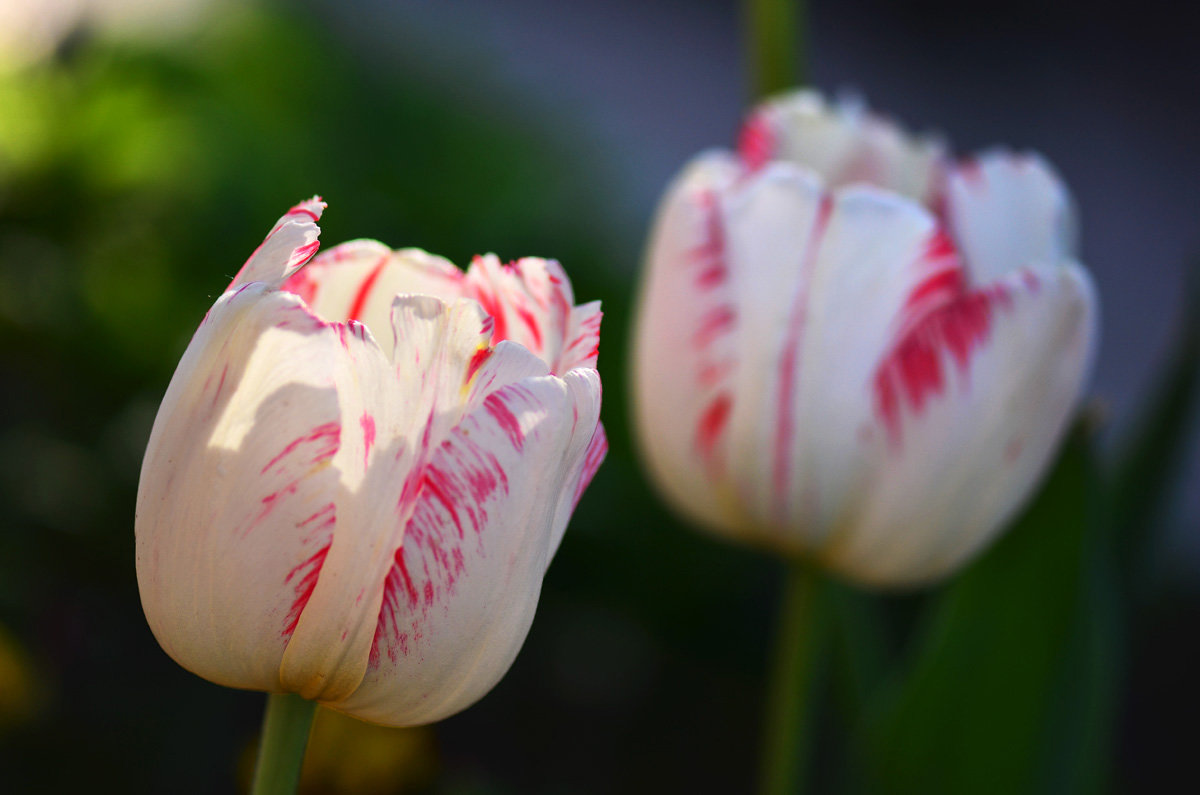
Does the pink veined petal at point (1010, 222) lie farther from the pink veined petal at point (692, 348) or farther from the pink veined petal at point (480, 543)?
the pink veined petal at point (480, 543)

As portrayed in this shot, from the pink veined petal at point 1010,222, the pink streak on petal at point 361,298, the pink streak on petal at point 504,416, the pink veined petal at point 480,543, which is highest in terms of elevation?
the pink veined petal at point 1010,222

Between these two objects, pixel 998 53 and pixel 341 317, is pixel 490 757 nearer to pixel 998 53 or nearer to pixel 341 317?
pixel 341 317

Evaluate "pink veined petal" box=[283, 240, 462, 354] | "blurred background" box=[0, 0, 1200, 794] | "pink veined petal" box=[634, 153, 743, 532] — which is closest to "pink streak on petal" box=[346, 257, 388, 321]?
"pink veined petal" box=[283, 240, 462, 354]

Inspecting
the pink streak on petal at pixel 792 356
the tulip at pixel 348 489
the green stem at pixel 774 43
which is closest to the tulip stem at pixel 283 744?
the tulip at pixel 348 489

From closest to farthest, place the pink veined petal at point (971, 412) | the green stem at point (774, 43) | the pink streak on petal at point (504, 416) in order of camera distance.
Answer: the pink streak on petal at point (504, 416), the pink veined petal at point (971, 412), the green stem at point (774, 43)

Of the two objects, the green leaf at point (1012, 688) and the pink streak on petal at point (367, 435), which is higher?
the pink streak on petal at point (367, 435)

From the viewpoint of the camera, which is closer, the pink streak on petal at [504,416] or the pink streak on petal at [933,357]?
the pink streak on petal at [504,416]

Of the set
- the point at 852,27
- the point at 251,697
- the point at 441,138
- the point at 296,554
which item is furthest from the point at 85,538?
the point at 852,27

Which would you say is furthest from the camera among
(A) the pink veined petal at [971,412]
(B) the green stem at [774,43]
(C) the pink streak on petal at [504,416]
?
(B) the green stem at [774,43]
